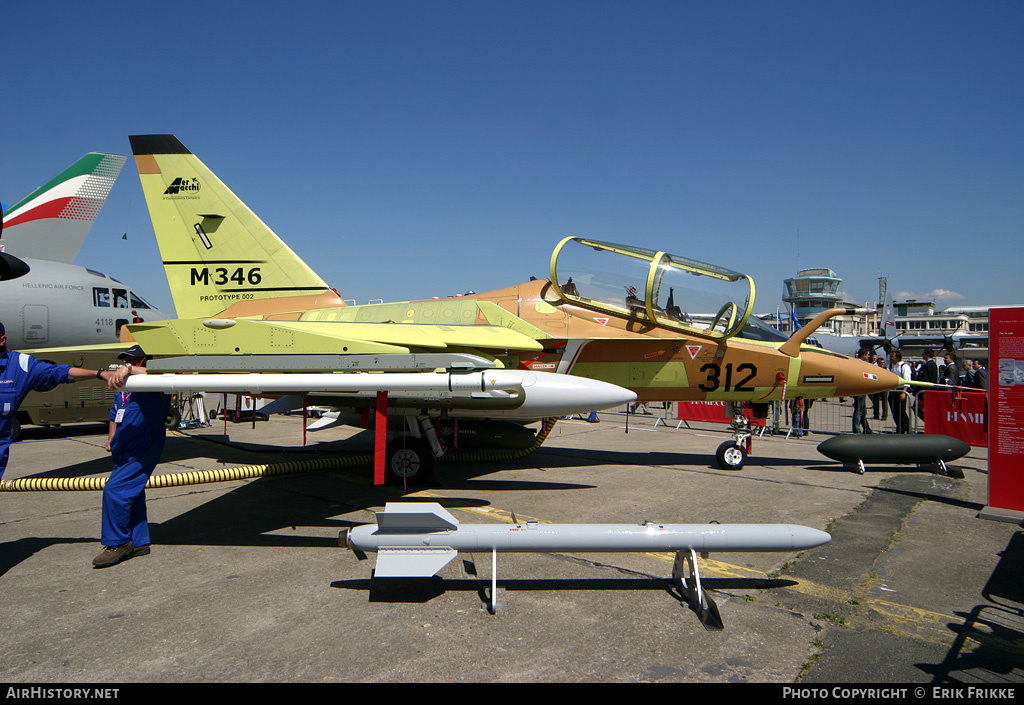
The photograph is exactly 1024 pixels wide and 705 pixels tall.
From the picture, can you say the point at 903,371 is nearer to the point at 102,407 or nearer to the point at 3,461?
the point at 3,461

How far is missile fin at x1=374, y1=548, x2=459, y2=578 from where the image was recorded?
13.4 feet

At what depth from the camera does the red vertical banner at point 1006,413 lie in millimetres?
6172

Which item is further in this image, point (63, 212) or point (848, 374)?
point (63, 212)

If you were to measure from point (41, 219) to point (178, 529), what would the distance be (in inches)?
605

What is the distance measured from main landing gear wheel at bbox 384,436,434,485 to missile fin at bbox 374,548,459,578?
3.40 metres

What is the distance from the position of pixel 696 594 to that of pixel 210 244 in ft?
30.8

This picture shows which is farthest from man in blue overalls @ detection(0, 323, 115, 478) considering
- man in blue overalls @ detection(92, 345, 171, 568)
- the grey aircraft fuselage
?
the grey aircraft fuselage

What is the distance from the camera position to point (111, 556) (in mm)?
4949

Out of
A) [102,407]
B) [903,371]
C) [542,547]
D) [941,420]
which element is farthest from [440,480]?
[903,371]

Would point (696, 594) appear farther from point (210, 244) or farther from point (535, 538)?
point (210, 244)

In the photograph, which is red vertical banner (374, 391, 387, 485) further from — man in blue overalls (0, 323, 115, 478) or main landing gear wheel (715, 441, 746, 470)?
main landing gear wheel (715, 441, 746, 470)

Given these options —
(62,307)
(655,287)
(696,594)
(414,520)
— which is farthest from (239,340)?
(62,307)

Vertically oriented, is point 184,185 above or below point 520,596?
above

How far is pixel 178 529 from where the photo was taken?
6.04 m
